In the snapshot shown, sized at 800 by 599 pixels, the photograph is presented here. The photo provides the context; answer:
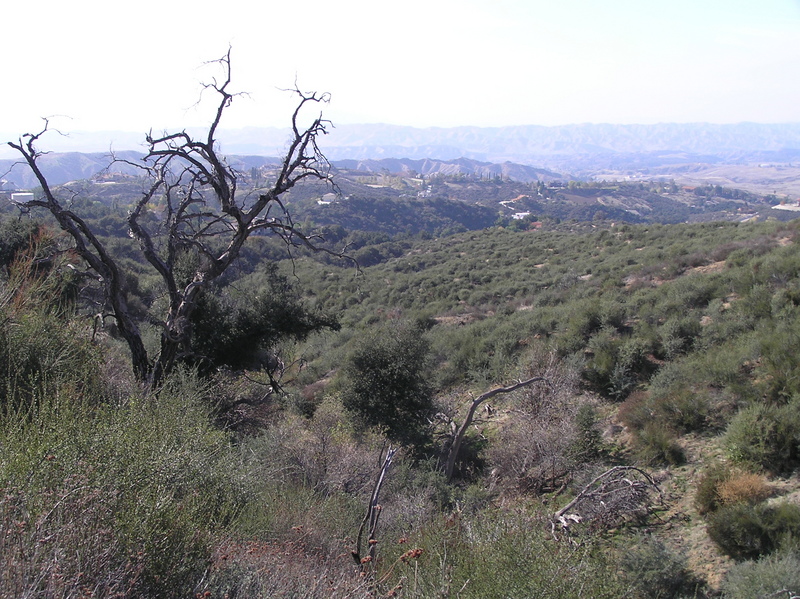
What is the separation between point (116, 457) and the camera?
300 centimetres

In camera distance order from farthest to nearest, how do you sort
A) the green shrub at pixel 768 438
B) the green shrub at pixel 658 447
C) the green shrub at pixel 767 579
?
the green shrub at pixel 658 447
the green shrub at pixel 768 438
the green shrub at pixel 767 579

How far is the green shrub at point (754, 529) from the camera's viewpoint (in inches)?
168

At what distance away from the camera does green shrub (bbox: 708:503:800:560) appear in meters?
4.26

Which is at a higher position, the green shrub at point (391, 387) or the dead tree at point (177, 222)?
A: the dead tree at point (177, 222)

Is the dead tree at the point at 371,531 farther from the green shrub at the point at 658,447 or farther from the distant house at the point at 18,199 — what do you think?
the distant house at the point at 18,199

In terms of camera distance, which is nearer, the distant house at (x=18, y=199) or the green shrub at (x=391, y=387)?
the distant house at (x=18, y=199)

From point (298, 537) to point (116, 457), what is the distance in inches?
69.2

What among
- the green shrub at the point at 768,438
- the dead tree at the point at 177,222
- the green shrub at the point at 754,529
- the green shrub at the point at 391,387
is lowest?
the green shrub at the point at 391,387

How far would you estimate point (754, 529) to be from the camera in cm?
440

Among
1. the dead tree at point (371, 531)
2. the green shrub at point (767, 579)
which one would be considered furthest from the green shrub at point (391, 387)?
the green shrub at point (767, 579)

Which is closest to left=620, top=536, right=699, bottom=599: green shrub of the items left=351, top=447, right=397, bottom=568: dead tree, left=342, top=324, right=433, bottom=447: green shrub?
left=351, top=447, right=397, bottom=568: dead tree

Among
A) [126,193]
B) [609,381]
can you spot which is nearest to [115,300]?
[609,381]

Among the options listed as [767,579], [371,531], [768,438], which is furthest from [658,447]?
[371,531]

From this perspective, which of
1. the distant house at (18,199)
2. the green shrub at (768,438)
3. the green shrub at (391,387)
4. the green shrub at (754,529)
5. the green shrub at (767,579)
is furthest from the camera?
the green shrub at (391,387)
